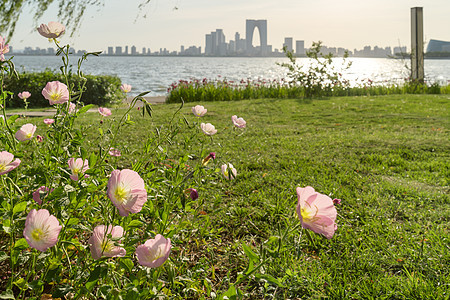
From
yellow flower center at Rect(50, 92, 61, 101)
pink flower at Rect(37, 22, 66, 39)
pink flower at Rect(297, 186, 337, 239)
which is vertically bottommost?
pink flower at Rect(297, 186, 337, 239)

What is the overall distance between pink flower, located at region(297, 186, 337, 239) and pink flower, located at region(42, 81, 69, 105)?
1.04 metres

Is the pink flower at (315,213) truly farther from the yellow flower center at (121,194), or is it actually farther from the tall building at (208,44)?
the tall building at (208,44)

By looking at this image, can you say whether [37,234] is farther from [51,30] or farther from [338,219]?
[338,219]

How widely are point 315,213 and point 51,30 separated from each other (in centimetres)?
116

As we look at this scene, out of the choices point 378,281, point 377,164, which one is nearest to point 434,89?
point 377,164

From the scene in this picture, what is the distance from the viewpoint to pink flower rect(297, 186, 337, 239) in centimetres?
95

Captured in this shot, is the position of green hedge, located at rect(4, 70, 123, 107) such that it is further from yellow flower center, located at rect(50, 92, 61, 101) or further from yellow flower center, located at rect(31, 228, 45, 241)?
yellow flower center, located at rect(31, 228, 45, 241)

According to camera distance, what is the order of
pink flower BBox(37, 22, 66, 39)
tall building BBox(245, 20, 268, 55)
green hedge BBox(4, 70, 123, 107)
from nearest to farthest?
pink flower BBox(37, 22, 66, 39)
green hedge BBox(4, 70, 123, 107)
tall building BBox(245, 20, 268, 55)

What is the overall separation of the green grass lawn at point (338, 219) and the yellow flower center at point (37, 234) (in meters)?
0.41

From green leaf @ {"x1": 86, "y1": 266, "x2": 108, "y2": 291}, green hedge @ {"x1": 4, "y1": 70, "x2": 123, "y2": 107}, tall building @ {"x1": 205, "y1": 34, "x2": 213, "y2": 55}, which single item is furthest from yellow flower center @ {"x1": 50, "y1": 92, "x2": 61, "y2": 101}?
tall building @ {"x1": 205, "y1": 34, "x2": 213, "y2": 55}

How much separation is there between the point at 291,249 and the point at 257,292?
0.42 metres

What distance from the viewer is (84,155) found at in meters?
1.41

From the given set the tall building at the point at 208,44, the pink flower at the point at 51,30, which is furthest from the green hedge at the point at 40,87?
the tall building at the point at 208,44

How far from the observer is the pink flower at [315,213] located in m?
0.95
